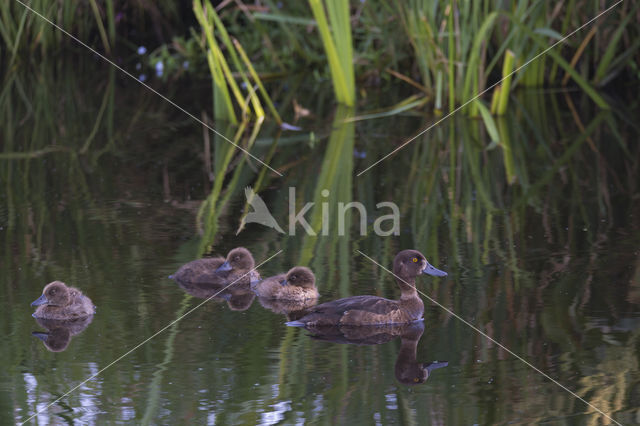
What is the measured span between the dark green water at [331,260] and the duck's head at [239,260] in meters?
0.19

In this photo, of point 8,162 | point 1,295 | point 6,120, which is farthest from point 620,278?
point 6,120

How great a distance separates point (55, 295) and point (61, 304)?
43mm

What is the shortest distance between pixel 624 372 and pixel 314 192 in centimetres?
309

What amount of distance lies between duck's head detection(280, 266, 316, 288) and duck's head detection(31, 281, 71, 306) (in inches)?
34.8

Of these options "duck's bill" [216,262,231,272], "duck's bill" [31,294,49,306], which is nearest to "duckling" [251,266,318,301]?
"duck's bill" [216,262,231,272]

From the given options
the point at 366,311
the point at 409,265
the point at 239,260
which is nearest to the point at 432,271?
the point at 409,265

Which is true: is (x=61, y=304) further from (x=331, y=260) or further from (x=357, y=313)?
(x=331, y=260)

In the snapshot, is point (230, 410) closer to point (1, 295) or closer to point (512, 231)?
point (1, 295)

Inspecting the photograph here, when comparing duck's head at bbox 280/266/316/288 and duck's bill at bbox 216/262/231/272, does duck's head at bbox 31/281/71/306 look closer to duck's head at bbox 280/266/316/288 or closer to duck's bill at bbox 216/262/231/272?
duck's bill at bbox 216/262/231/272

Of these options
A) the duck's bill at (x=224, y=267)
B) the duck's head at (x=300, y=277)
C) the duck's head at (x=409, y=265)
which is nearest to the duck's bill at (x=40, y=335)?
the duck's bill at (x=224, y=267)

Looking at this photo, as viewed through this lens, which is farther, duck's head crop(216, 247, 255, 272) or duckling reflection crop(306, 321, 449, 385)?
duck's head crop(216, 247, 255, 272)

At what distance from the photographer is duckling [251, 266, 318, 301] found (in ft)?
15.0

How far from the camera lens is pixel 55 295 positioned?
4.30m

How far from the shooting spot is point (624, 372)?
3.72 meters
